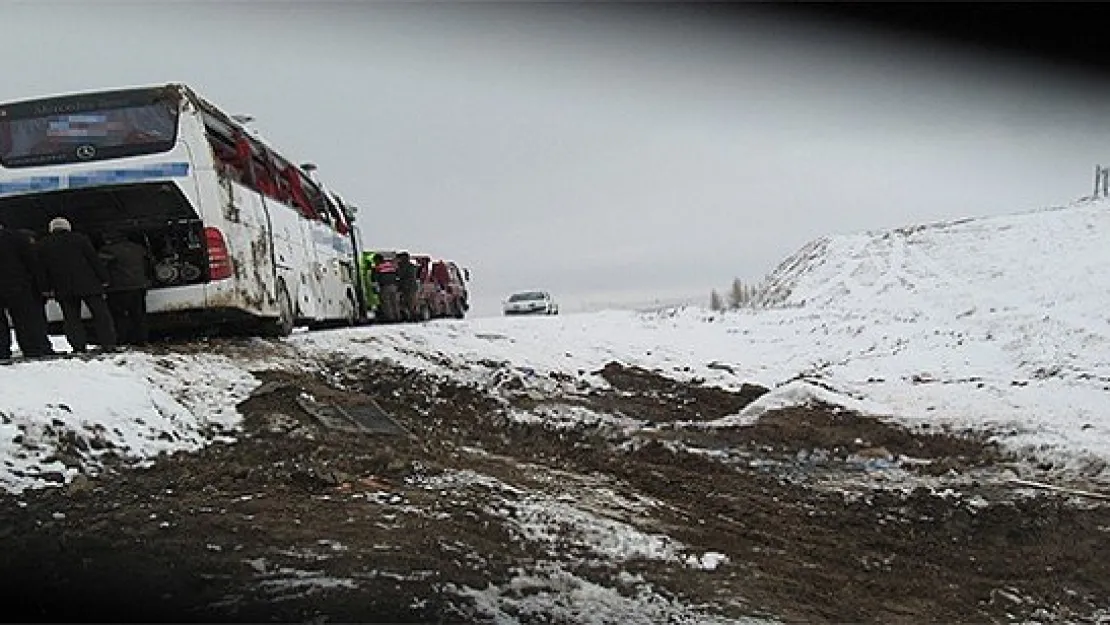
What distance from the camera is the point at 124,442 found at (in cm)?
685

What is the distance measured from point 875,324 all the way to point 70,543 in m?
18.8

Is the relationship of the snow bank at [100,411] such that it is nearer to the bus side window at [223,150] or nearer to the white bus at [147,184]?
the white bus at [147,184]

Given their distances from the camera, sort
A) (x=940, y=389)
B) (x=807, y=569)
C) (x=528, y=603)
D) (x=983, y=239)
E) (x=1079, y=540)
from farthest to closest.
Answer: (x=983, y=239), (x=940, y=389), (x=1079, y=540), (x=807, y=569), (x=528, y=603)

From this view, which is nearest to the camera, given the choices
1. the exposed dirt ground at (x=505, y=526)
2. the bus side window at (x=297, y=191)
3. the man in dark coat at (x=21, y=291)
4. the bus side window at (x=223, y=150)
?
the exposed dirt ground at (x=505, y=526)

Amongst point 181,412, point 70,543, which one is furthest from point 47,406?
point 70,543

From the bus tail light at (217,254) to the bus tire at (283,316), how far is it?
5.57ft

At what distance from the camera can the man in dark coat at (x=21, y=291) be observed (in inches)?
409

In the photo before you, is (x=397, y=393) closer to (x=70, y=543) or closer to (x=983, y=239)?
(x=70, y=543)

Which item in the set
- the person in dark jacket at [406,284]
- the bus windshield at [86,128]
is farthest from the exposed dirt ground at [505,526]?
the person in dark jacket at [406,284]

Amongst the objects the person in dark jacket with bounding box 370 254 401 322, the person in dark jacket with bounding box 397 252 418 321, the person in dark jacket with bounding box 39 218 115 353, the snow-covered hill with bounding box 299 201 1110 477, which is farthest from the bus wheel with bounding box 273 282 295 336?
the person in dark jacket with bounding box 397 252 418 321

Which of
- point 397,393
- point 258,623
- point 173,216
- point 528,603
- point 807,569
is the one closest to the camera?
point 258,623

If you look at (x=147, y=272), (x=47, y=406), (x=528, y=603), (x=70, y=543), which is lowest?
(x=528, y=603)

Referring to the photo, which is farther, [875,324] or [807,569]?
[875,324]

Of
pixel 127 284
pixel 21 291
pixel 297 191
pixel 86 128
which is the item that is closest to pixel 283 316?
pixel 127 284
